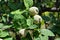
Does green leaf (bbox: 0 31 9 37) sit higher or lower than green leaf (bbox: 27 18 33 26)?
lower

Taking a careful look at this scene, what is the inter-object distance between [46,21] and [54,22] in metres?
0.07

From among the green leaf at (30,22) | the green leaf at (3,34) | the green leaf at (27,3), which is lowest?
the green leaf at (3,34)

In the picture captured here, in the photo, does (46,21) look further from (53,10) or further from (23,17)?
(53,10)

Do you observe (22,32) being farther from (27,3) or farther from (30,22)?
(27,3)

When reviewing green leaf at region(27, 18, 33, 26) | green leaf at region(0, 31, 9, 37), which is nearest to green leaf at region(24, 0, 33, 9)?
green leaf at region(27, 18, 33, 26)

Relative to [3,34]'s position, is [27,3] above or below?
above

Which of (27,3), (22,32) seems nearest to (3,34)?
(22,32)

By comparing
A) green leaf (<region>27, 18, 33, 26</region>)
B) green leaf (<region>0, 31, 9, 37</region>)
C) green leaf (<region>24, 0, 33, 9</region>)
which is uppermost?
green leaf (<region>24, 0, 33, 9</region>)

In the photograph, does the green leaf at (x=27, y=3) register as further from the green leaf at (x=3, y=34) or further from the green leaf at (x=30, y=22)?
the green leaf at (x=3, y=34)

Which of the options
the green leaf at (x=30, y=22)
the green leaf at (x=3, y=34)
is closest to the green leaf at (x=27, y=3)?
the green leaf at (x=30, y=22)

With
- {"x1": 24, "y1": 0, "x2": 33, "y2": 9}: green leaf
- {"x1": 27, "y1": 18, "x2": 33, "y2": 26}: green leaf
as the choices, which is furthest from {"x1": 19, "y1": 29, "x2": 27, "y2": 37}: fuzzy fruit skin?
{"x1": 24, "y1": 0, "x2": 33, "y2": 9}: green leaf

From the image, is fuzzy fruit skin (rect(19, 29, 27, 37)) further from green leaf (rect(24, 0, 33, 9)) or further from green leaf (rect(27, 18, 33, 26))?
green leaf (rect(24, 0, 33, 9))

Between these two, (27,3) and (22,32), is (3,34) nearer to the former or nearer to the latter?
(22,32)

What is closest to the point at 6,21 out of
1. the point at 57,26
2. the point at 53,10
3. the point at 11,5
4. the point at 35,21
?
the point at 11,5
